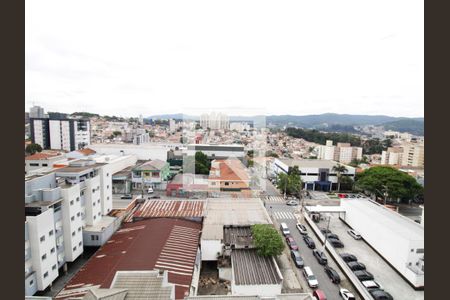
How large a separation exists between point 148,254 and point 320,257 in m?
8.88

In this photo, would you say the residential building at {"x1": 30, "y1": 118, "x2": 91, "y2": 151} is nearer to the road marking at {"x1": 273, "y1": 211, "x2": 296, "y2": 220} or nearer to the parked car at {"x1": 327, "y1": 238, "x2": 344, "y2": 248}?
the road marking at {"x1": 273, "y1": 211, "x2": 296, "y2": 220}

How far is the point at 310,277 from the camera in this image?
11.3 meters

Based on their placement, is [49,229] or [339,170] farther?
[339,170]

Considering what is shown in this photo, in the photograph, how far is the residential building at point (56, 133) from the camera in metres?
41.2

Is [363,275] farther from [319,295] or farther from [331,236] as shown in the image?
[331,236]

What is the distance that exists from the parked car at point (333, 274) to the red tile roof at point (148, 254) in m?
6.56

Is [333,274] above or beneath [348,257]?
beneath

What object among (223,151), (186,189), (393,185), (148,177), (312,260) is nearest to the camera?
(312,260)

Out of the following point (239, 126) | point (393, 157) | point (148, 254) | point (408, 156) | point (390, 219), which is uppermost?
point (239, 126)

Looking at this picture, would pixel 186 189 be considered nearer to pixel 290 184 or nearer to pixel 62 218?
pixel 290 184

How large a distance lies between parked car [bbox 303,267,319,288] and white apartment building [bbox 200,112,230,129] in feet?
111

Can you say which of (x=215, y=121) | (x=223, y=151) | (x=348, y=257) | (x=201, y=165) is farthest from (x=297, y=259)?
(x=215, y=121)

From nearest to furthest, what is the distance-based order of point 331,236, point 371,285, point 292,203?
1. point 371,285
2. point 331,236
3. point 292,203

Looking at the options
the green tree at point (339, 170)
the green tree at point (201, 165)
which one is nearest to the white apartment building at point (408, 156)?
the green tree at point (339, 170)
